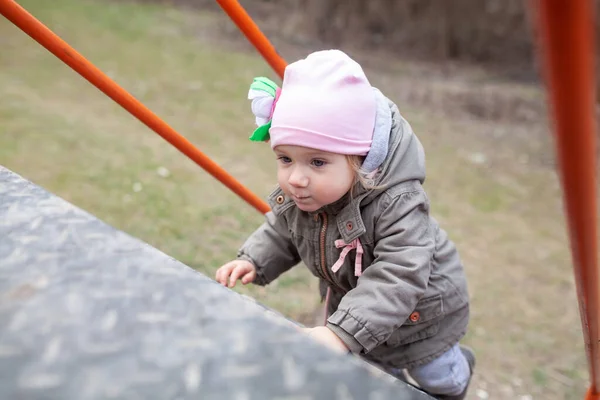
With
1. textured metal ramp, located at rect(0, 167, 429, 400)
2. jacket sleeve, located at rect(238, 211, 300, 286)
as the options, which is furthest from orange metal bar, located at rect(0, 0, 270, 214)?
textured metal ramp, located at rect(0, 167, 429, 400)

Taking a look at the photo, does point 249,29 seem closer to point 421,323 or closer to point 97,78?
point 97,78

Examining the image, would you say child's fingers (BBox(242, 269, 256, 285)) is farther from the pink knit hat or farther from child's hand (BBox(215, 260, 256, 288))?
the pink knit hat

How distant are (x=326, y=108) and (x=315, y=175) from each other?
15cm

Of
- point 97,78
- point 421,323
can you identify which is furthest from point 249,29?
point 421,323

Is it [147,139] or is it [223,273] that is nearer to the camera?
[223,273]

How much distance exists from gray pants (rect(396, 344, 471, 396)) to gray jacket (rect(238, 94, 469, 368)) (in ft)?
0.12

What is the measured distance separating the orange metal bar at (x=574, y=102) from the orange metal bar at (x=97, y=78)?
1.23 metres

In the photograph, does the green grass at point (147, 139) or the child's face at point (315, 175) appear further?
the green grass at point (147, 139)

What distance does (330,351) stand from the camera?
2.21ft

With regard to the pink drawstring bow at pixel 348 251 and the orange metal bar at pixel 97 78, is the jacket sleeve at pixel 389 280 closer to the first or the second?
the pink drawstring bow at pixel 348 251

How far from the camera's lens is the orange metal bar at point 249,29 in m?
1.57

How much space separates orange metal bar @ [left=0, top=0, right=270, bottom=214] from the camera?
1392 millimetres

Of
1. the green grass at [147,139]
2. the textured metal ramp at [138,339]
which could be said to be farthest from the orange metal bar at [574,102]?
the green grass at [147,139]

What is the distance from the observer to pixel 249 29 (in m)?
1.65
